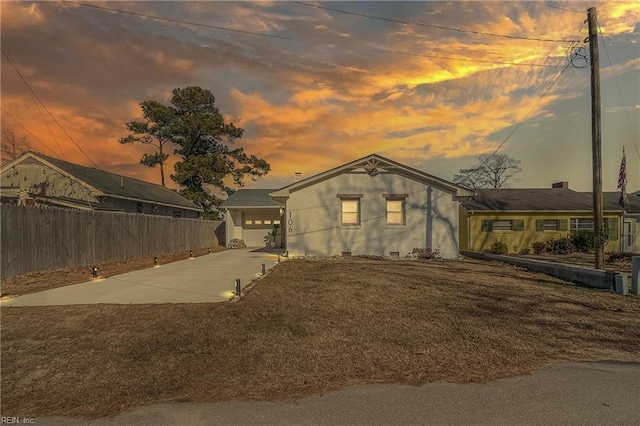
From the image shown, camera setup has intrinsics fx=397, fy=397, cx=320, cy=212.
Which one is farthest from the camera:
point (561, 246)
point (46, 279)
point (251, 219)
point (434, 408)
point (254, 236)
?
point (251, 219)

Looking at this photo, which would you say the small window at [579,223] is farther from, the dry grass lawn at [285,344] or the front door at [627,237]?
the dry grass lawn at [285,344]

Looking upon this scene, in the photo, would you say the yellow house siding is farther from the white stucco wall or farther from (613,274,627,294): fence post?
(613,274,627,294): fence post

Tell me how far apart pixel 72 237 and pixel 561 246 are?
85.0 ft

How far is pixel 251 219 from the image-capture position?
3122 cm

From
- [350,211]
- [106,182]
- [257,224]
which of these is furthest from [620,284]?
[257,224]

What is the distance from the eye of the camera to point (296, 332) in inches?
246

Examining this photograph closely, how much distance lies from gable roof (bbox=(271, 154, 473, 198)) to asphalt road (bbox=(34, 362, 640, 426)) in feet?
49.2

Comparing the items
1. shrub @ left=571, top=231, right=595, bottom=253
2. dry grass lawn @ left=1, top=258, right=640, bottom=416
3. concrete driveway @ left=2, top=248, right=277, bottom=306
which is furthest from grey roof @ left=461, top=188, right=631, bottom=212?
dry grass lawn @ left=1, top=258, right=640, bottom=416

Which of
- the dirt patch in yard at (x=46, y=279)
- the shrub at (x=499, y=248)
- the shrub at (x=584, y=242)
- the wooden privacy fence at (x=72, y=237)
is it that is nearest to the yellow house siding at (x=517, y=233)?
the shrub at (x=499, y=248)

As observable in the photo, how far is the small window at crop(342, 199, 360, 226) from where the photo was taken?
19359 mm

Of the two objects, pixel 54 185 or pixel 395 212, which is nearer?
pixel 395 212

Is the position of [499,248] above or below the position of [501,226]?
below

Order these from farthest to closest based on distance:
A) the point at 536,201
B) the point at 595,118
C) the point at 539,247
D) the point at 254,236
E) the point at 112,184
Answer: the point at 254,236 < the point at 536,201 < the point at 539,247 < the point at 112,184 < the point at 595,118

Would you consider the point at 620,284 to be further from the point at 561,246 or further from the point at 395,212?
the point at 561,246
